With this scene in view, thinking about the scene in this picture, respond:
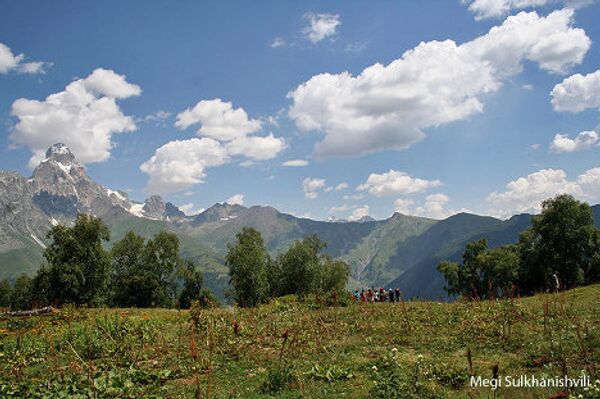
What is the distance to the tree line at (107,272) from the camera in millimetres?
68688

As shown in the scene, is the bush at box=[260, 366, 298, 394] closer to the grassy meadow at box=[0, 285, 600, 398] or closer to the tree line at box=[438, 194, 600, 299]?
the grassy meadow at box=[0, 285, 600, 398]

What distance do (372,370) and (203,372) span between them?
5.66 meters

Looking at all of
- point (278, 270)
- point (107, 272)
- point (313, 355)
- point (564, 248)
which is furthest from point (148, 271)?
point (313, 355)

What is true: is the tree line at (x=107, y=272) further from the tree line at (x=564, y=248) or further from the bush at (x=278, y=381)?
the tree line at (x=564, y=248)

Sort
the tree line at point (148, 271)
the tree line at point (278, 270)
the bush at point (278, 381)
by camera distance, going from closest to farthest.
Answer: the bush at point (278, 381), the tree line at point (148, 271), the tree line at point (278, 270)

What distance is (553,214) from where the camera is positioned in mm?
69000

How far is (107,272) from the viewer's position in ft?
242

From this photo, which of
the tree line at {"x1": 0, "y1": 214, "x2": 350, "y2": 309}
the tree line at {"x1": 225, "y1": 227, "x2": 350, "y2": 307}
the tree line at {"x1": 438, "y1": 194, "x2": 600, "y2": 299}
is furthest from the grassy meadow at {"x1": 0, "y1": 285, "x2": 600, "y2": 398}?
the tree line at {"x1": 225, "y1": 227, "x2": 350, "y2": 307}

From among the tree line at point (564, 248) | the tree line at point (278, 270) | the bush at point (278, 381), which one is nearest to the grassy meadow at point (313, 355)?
the bush at point (278, 381)

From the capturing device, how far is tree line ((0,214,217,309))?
225ft

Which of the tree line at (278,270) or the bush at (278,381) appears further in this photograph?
the tree line at (278,270)

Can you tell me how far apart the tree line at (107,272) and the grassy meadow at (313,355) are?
129 ft

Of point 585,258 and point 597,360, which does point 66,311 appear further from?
point 585,258

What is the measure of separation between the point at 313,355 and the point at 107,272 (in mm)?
Answer: 67316
